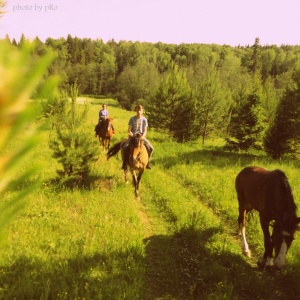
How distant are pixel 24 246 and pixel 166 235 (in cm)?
396

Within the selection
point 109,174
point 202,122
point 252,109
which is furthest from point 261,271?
point 202,122

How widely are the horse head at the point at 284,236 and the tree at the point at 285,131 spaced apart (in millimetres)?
16737

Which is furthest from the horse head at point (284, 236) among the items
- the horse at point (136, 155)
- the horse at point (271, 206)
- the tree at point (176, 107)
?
the tree at point (176, 107)

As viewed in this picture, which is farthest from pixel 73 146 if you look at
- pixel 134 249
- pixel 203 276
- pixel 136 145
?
pixel 203 276

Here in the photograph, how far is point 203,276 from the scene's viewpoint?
606cm

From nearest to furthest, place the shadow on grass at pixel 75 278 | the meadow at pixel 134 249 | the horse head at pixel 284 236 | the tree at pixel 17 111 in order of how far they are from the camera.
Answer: the tree at pixel 17 111, the shadow on grass at pixel 75 278, the horse head at pixel 284 236, the meadow at pixel 134 249

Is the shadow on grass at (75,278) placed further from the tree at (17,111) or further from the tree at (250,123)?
the tree at (250,123)

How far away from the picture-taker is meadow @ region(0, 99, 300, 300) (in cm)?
552

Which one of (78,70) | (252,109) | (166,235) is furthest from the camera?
(78,70)

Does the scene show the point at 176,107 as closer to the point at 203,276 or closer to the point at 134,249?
the point at 134,249

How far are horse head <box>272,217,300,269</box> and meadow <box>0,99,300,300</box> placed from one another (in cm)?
81

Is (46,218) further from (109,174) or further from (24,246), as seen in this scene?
(109,174)

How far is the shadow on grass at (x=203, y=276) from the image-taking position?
5.58m

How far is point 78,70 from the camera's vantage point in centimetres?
9831
